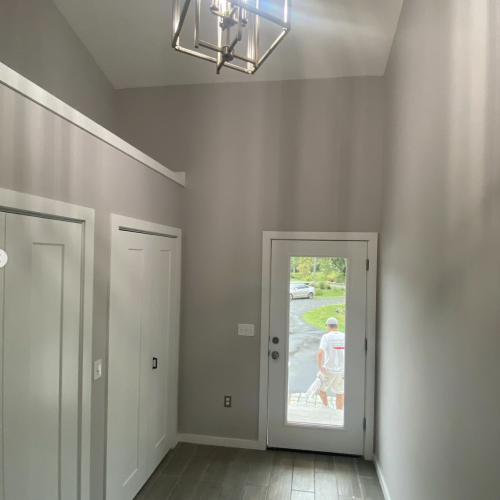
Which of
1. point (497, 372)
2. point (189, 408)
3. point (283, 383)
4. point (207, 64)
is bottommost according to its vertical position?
point (189, 408)

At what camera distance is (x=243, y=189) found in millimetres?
3334

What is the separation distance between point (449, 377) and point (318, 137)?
2.33 m

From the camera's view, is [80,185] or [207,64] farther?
[207,64]

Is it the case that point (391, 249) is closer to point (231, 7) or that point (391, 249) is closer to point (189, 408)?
point (231, 7)

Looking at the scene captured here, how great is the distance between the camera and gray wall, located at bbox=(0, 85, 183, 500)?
4.97 ft

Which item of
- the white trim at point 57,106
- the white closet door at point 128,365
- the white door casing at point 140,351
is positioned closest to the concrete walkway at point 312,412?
the white door casing at point 140,351

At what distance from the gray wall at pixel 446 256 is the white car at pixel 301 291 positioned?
0.79 m

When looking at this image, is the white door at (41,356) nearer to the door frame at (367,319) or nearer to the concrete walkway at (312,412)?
the door frame at (367,319)

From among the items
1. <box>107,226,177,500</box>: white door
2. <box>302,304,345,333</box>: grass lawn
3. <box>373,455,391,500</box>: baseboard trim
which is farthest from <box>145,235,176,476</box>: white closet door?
<box>373,455,391,500</box>: baseboard trim

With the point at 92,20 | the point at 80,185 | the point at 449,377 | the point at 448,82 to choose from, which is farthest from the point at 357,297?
the point at 92,20

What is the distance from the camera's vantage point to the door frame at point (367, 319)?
315 cm

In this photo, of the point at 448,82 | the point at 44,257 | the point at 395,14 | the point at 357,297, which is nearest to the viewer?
the point at 448,82

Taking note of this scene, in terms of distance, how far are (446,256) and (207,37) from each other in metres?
2.49

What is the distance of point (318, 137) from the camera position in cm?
324
